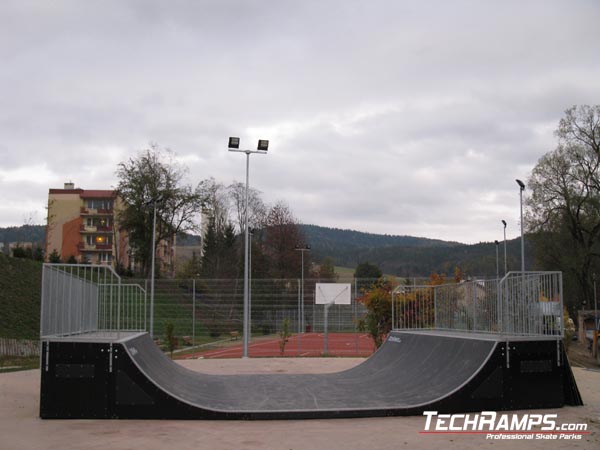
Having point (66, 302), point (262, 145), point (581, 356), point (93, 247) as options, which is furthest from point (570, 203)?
point (93, 247)

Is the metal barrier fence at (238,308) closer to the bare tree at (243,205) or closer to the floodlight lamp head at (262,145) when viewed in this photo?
the floodlight lamp head at (262,145)

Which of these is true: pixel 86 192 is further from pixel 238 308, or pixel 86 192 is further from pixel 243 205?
pixel 238 308

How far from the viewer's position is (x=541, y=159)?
148 feet

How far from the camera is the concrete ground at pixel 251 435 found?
741 cm

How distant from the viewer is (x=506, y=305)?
10523 mm

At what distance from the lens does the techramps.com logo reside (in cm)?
789

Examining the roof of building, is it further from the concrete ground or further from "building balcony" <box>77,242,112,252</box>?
the concrete ground

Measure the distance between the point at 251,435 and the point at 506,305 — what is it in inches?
195

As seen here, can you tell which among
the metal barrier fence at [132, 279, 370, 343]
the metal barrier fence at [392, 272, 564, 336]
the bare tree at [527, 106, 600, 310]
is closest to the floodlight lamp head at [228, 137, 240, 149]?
the metal barrier fence at [132, 279, 370, 343]

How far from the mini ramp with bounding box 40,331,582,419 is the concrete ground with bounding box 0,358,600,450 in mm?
217

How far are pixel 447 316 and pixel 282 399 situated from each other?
21.4 feet

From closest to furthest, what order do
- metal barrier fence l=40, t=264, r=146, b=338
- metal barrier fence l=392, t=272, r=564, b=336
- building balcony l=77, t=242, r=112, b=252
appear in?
metal barrier fence l=40, t=264, r=146, b=338 → metal barrier fence l=392, t=272, r=564, b=336 → building balcony l=77, t=242, r=112, b=252

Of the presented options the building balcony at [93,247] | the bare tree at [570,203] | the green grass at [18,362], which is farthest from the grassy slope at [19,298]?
the building balcony at [93,247]

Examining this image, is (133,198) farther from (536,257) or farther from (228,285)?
(536,257)
